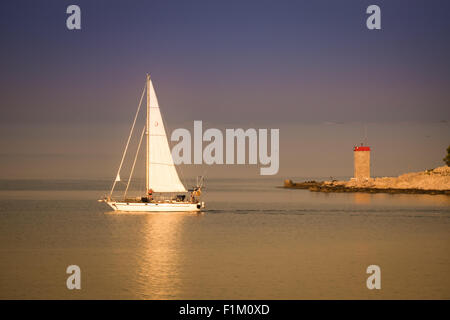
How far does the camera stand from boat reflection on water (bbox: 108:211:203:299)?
90.5ft

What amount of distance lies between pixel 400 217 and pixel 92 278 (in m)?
44.8

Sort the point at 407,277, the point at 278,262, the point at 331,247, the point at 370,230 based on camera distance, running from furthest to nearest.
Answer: the point at 370,230 < the point at 331,247 < the point at 278,262 < the point at 407,277

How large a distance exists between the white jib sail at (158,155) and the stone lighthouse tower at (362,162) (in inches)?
3416

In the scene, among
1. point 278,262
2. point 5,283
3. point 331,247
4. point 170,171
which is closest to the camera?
point 5,283

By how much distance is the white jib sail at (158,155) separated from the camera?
59000 mm

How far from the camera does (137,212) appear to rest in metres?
62.7

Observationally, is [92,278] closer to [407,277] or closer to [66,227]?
[407,277]

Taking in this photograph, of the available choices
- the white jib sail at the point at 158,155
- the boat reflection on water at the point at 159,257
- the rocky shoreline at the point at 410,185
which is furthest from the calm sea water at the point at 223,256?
the rocky shoreline at the point at 410,185

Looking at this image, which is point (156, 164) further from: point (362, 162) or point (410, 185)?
point (362, 162)

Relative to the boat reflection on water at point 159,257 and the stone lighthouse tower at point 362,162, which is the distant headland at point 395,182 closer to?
the stone lighthouse tower at point 362,162

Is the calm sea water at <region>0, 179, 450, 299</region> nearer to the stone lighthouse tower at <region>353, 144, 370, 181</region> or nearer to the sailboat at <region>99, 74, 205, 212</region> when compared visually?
the sailboat at <region>99, 74, 205, 212</region>

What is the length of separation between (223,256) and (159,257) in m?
4.10

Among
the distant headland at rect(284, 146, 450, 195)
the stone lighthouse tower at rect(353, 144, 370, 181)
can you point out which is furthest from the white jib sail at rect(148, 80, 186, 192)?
the stone lighthouse tower at rect(353, 144, 370, 181)
